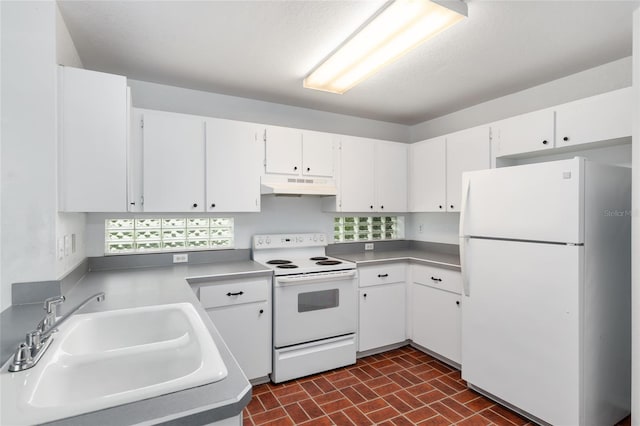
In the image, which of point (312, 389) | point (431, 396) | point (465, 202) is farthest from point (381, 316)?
point (465, 202)

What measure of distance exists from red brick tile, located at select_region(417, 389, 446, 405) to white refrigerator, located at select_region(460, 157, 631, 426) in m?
0.30

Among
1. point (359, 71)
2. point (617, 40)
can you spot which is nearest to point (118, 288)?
point (359, 71)

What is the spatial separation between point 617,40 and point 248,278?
297 centimetres

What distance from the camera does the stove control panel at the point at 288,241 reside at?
3146 mm

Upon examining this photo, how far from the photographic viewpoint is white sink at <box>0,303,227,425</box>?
32.5 inches

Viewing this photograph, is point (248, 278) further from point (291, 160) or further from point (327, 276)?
point (291, 160)

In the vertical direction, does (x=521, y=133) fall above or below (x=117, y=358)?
above

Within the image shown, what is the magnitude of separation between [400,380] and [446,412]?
48cm

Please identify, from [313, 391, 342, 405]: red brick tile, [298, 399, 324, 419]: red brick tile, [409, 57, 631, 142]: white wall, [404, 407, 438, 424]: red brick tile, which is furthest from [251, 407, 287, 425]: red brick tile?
[409, 57, 631, 142]: white wall

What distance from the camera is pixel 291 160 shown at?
3104mm

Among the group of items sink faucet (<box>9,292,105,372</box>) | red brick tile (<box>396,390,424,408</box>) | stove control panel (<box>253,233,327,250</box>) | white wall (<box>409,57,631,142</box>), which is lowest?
red brick tile (<box>396,390,424,408</box>)

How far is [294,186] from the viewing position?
298 centimetres

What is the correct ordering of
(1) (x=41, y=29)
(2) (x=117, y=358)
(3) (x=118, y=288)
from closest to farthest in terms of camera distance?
1. (2) (x=117, y=358)
2. (1) (x=41, y=29)
3. (3) (x=118, y=288)

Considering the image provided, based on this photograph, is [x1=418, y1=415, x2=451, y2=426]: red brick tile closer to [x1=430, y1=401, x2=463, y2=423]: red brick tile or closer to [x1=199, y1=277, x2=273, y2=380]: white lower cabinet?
[x1=430, y1=401, x2=463, y2=423]: red brick tile
